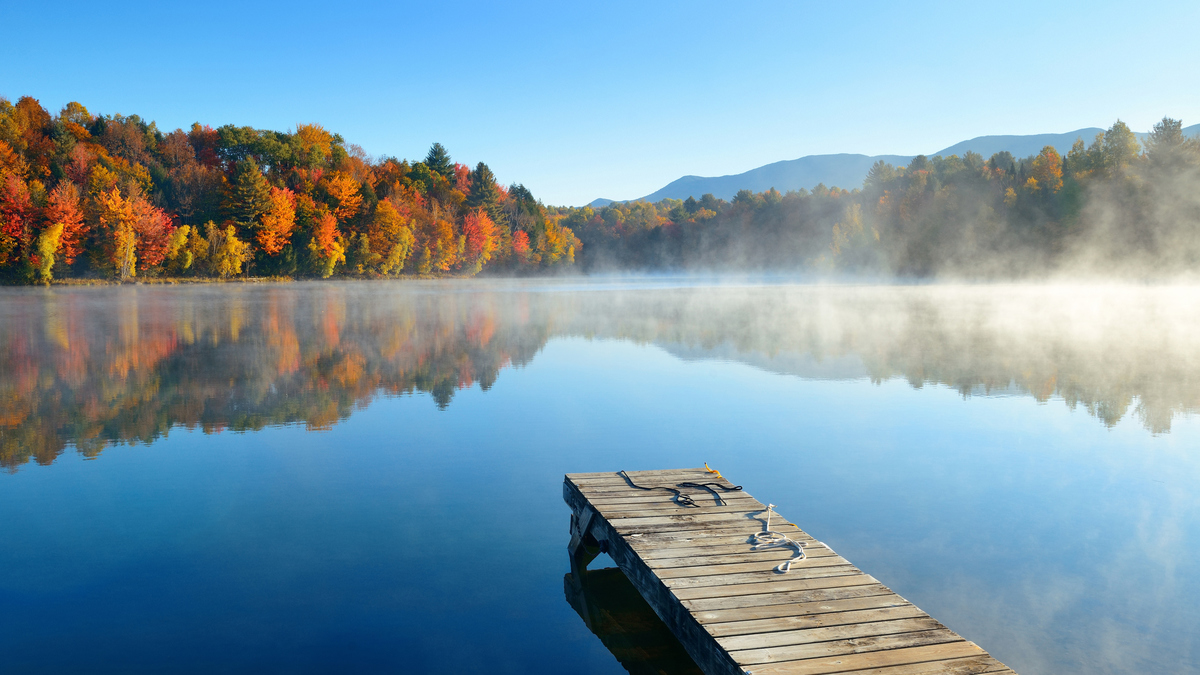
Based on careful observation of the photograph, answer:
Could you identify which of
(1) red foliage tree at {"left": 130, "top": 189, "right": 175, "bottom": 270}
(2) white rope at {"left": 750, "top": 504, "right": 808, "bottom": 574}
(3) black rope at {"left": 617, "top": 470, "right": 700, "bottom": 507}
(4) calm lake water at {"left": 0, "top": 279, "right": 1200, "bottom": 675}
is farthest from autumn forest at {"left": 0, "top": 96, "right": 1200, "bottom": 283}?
(2) white rope at {"left": 750, "top": 504, "right": 808, "bottom": 574}

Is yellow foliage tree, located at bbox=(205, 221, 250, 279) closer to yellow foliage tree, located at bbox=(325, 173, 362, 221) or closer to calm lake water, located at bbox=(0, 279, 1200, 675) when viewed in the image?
yellow foliage tree, located at bbox=(325, 173, 362, 221)

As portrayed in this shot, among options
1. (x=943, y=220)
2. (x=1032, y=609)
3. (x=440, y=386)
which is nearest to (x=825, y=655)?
(x=1032, y=609)

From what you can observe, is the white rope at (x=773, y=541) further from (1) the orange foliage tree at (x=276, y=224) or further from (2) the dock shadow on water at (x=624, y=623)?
(1) the orange foliage tree at (x=276, y=224)

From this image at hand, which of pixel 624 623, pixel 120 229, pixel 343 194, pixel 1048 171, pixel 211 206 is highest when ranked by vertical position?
pixel 1048 171

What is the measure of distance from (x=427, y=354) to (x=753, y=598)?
15015mm

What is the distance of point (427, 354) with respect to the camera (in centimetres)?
1838

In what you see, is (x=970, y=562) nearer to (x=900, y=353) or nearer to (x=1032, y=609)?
(x=1032, y=609)

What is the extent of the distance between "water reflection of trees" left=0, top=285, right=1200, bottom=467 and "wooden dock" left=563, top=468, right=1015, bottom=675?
6.64 m

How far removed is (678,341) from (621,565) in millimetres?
16446

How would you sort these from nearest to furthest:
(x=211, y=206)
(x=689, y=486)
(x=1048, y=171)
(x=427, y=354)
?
(x=689, y=486) < (x=427, y=354) < (x=211, y=206) < (x=1048, y=171)

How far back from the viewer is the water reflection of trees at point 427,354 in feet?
38.0

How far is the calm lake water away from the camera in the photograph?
4902mm

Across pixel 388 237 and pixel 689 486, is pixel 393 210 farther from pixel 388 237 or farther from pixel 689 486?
pixel 689 486

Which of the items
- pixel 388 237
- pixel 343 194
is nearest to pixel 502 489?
pixel 343 194
